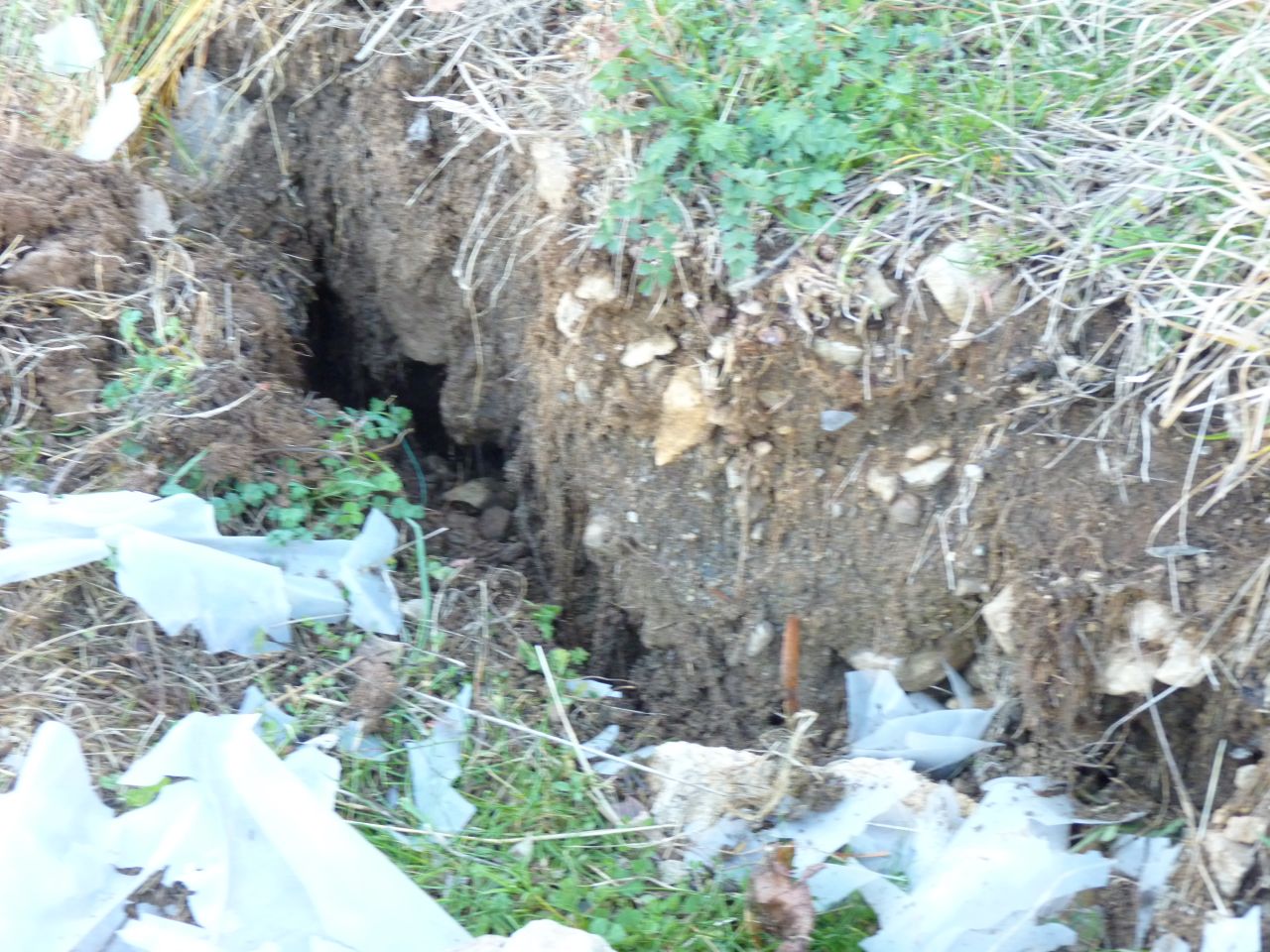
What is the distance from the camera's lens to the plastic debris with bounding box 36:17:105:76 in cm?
237

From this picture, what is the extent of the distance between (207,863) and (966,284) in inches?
54.7

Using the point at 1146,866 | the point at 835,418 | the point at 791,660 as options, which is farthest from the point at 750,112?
the point at 1146,866

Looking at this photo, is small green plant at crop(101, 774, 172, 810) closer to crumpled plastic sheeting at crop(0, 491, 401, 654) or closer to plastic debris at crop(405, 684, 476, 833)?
crumpled plastic sheeting at crop(0, 491, 401, 654)

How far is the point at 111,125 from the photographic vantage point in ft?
7.58

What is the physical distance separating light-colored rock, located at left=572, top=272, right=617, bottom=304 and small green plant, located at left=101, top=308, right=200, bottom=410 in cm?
72

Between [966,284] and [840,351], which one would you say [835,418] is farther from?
[966,284]

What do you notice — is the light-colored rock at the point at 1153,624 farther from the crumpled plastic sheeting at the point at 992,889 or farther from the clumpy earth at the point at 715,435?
the crumpled plastic sheeting at the point at 992,889

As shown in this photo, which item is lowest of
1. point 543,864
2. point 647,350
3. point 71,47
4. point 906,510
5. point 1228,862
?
point 543,864

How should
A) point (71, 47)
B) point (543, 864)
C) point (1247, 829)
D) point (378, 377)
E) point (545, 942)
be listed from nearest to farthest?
point (545, 942), point (1247, 829), point (543, 864), point (71, 47), point (378, 377)

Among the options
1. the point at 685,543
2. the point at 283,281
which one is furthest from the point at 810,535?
the point at 283,281

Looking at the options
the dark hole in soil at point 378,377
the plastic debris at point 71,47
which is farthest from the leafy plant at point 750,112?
the plastic debris at point 71,47

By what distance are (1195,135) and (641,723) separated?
1.28 metres

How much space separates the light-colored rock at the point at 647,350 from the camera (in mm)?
1888

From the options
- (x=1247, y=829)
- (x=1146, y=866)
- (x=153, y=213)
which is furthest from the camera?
(x=153, y=213)
